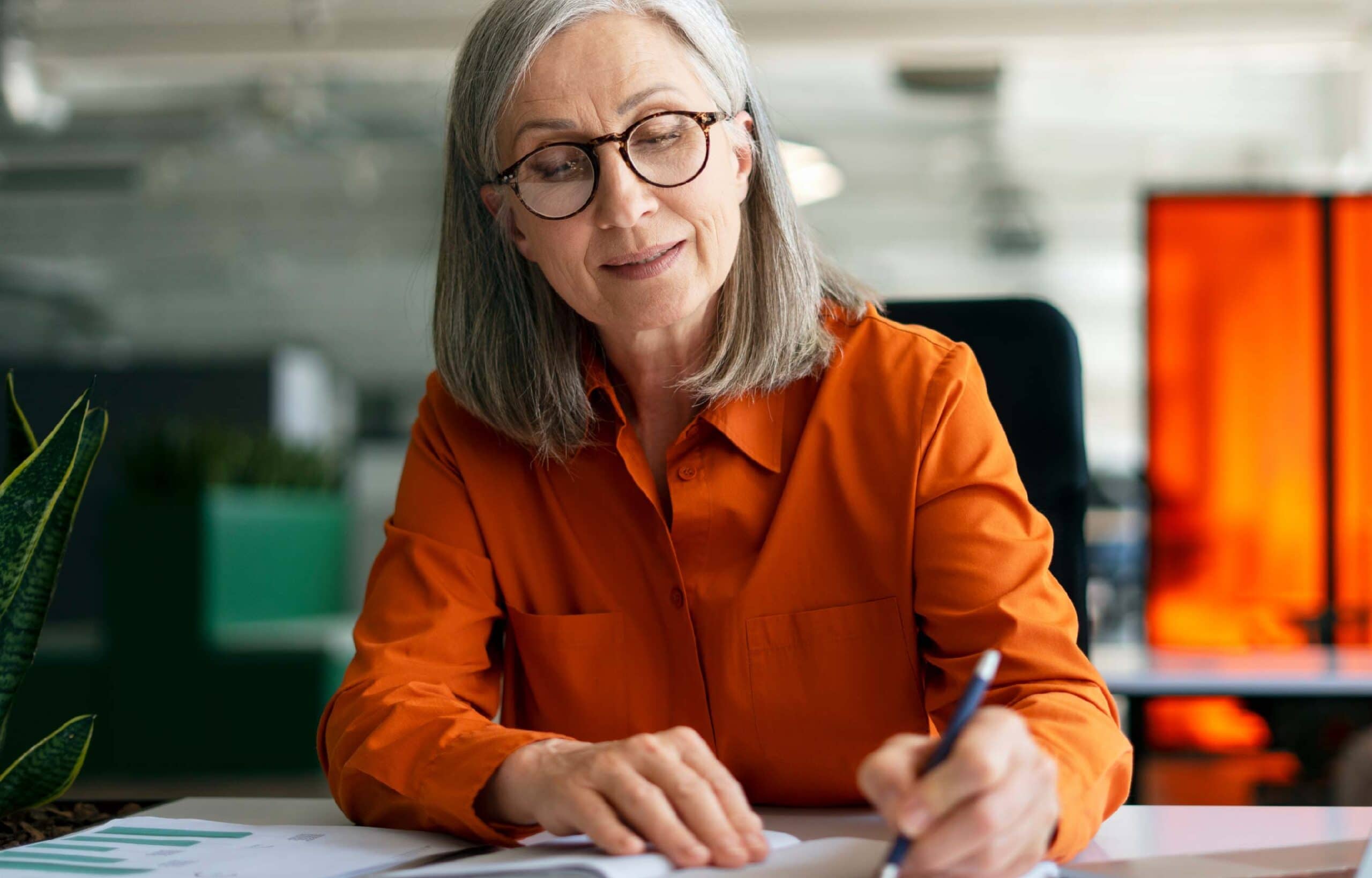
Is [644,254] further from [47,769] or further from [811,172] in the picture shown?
[811,172]

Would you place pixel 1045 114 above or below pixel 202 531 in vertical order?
above

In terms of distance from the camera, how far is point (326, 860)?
84 centimetres

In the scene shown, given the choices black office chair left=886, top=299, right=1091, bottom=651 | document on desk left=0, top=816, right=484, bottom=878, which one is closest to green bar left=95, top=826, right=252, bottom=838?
document on desk left=0, top=816, right=484, bottom=878

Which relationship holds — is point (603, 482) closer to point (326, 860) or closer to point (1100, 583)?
point (326, 860)

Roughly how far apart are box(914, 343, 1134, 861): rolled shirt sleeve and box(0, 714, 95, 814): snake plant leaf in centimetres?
67

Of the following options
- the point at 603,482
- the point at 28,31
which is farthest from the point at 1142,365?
the point at 28,31

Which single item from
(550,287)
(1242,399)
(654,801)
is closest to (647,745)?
(654,801)

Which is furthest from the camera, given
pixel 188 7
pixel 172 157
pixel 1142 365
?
pixel 172 157

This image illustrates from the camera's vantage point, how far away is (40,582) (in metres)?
1.03

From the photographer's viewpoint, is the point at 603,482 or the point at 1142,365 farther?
the point at 1142,365

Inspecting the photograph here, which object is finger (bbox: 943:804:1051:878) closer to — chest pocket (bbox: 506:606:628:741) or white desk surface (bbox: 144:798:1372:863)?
white desk surface (bbox: 144:798:1372:863)

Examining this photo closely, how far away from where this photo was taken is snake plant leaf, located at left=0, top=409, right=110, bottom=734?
1018 mm

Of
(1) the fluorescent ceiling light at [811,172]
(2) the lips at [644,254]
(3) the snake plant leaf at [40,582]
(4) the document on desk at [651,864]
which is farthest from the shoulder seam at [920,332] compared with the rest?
(1) the fluorescent ceiling light at [811,172]

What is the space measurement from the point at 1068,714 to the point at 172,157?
8879 millimetres
